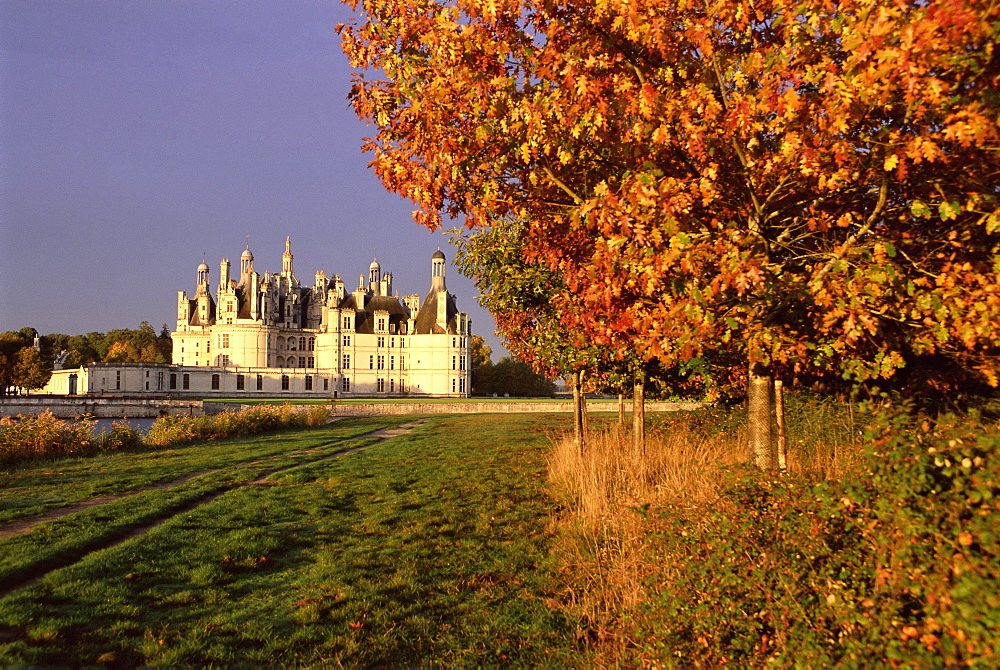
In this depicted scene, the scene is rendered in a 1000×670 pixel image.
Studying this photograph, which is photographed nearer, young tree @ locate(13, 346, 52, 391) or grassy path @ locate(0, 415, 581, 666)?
grassy path @ locate(0, 415, 581, 666)

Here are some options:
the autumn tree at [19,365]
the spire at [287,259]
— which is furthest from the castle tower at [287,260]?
the autumn tree at [19,365]

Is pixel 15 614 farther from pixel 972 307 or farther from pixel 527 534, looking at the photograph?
pixel 972 307

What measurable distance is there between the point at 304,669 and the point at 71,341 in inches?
5313

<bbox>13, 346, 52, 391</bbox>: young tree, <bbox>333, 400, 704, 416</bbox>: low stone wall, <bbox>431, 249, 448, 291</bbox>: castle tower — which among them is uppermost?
<bbox>431, 249, 448, 291</bbox>: castle tower

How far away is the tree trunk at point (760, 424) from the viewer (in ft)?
21.0

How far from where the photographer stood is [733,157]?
5.95 metres

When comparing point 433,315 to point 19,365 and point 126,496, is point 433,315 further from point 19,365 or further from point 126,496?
point 126,496

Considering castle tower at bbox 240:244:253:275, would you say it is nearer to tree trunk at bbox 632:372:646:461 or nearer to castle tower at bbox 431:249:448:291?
castle tower at bbox 431:249:448:291

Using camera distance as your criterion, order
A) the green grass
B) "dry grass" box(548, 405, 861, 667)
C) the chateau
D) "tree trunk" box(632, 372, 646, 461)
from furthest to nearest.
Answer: the chateau, "tree trunk" box(632, 372, 646, 461), the green grass, "dry grass" box(548, 405, 861, 667)

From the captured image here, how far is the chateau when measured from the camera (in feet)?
277

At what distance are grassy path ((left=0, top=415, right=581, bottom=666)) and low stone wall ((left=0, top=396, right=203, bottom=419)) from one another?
46.0 meters

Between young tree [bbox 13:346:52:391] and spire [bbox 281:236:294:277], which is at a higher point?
spire [bbox 281:236:294:277]

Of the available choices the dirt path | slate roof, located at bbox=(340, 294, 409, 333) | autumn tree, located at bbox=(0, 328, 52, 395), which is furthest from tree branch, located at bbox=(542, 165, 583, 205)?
slate roof, located at bbox=(340, 294, 409, 333)

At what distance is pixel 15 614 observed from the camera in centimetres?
530
